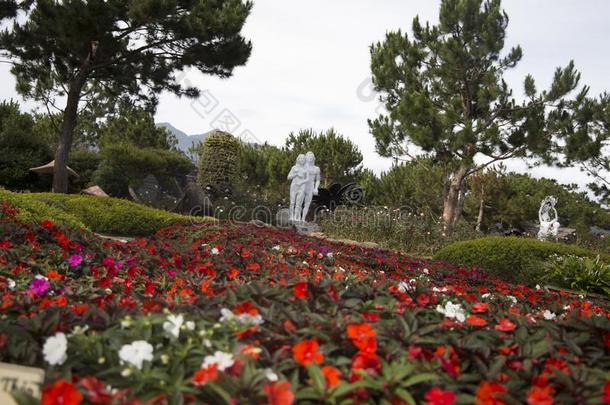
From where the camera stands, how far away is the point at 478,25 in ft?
56.1

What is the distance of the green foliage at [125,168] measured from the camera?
1714 cm

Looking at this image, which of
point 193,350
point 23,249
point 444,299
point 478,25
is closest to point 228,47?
point 478,25

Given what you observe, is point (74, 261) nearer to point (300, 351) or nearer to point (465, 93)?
point (300, 351)

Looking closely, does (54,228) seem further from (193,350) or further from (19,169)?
(19,169)

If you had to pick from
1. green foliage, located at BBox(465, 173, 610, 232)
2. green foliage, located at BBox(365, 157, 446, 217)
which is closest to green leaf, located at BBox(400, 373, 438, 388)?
green foliage, located at BBox(365, 157, 446, 217)

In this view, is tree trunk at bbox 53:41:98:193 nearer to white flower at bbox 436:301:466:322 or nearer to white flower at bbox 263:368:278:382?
white flower at bbox 436:301:466:322

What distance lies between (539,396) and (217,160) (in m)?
16.9

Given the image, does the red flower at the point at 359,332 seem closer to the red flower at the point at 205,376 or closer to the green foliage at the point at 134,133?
the red flower at the point at 205,376

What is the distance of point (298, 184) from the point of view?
Result: 13.7 metres

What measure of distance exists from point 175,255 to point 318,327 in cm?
345

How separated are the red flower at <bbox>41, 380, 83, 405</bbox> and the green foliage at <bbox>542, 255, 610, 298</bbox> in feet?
24.0

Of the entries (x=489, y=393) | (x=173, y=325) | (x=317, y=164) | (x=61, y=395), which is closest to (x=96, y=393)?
(x=61, y=395)

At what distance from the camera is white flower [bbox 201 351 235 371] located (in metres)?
1.32

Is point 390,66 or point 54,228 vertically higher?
point 390,66
